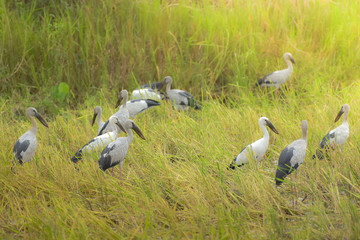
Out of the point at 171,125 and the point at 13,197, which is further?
the point at 171,125

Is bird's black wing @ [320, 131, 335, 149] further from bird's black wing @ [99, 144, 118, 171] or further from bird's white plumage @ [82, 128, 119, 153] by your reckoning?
bird's white plumage @ [82, 128, 119, 153]

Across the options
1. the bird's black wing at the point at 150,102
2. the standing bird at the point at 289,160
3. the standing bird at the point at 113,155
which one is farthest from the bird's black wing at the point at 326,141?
the bird's black wing at the point at 150,102

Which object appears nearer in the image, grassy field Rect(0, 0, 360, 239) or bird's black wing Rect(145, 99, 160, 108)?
grassy field Rect(0, 0, 360, 239)

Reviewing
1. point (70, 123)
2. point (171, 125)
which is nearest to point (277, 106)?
point (171, 125)

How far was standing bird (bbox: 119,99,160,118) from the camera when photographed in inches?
229

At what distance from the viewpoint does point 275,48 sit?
23.6 ft

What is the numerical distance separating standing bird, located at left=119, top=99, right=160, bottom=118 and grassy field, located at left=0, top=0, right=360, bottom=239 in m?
0.14

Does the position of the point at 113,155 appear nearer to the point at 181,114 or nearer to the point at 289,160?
the point at 289,160

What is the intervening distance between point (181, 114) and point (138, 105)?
2.06 feet

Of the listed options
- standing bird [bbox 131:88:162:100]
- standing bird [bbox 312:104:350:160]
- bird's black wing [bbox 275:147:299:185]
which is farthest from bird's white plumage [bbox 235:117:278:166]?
standing bird [bbox 131:88:162:100]

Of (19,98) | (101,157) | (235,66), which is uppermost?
(101,157)

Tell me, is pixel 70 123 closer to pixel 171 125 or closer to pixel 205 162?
pixel 171 125

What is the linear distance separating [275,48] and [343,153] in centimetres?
347

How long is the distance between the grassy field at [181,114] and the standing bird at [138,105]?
0.14 meters
